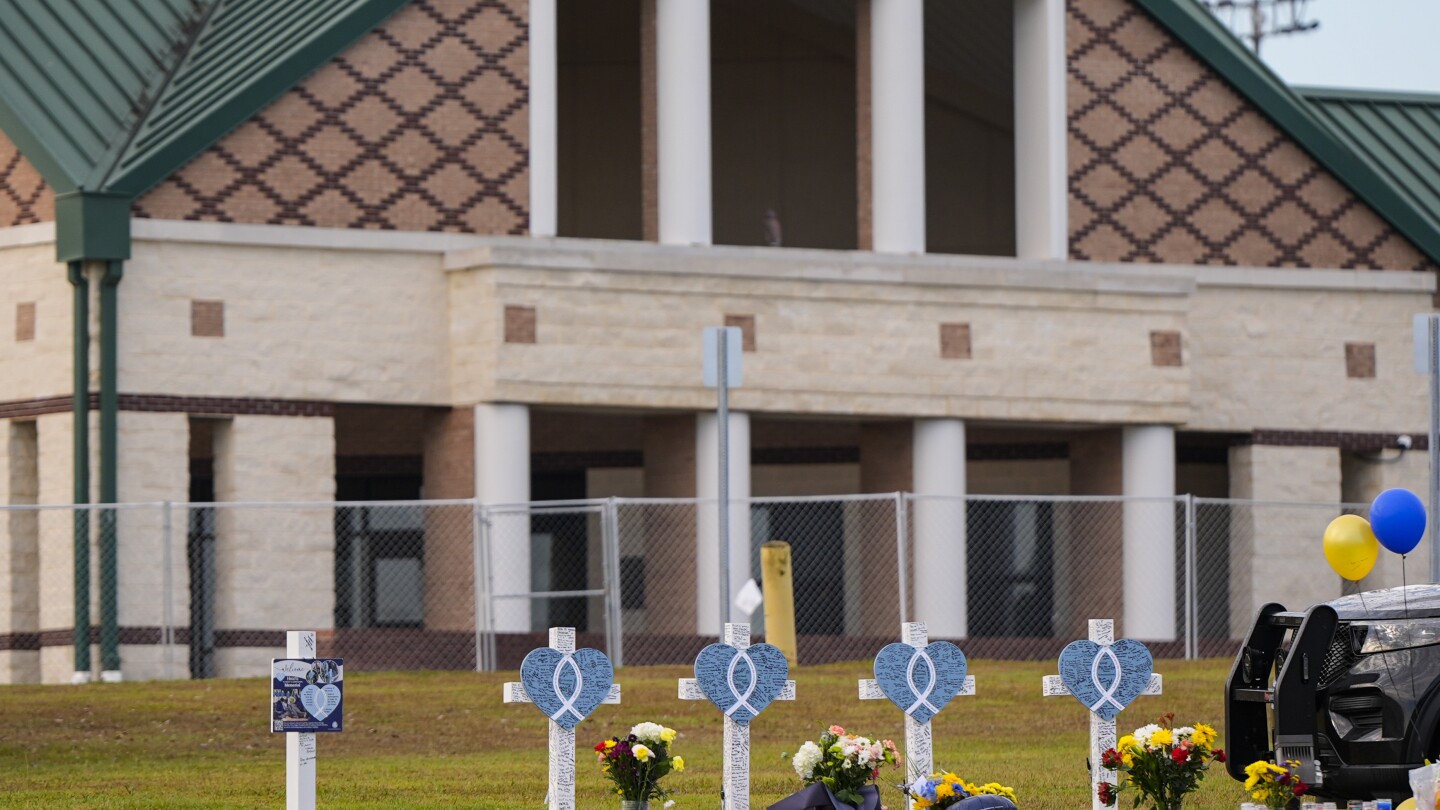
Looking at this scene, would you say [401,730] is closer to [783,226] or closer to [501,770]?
[501,770]

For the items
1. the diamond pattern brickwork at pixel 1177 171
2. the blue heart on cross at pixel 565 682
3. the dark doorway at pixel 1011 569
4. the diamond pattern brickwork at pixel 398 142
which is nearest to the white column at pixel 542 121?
the diamond pattern brickwork at pixel 398 142

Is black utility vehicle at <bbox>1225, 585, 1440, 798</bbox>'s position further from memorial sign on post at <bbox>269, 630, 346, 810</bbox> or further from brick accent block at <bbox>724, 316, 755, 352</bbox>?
brick accent block at <bbox>724, 316, 755, 352</bbox>

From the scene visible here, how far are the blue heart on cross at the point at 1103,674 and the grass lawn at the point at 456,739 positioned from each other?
39.4 inches

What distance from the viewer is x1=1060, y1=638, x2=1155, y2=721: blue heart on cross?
1378 centimetres

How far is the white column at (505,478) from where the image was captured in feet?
88.8

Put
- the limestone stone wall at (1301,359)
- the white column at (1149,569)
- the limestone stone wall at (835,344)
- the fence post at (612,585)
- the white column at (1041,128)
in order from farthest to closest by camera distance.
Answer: the limestone stone wall at (1301,359) → the white column at (1041,128) → the white column at (1149,569) → the limestone stone wall at (835,344) → the fence post at (612,585)

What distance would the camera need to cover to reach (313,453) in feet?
88.9

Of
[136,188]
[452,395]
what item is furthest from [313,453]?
[136,188]

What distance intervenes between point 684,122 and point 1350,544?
14.5 metres

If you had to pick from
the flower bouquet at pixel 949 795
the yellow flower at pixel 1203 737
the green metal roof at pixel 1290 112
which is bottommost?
the flower bouquet at pixel 949 795

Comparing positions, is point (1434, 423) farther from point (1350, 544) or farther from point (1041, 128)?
point (1041, 128)

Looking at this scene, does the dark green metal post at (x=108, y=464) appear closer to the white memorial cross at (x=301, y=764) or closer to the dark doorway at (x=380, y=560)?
the dark doorway at (x=380, y=560)

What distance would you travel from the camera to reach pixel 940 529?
28750 millimetres

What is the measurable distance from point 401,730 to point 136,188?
28.3 ft
